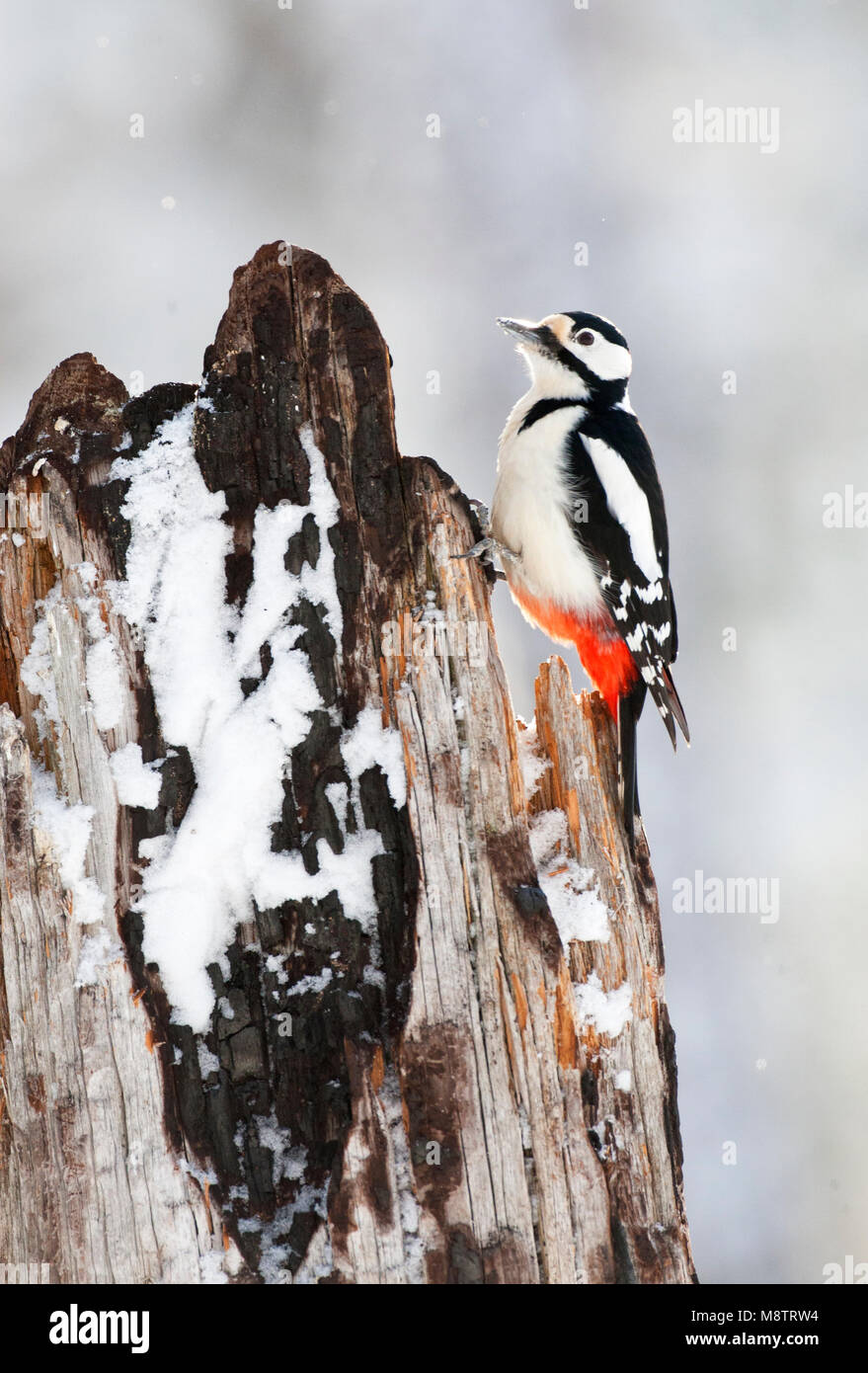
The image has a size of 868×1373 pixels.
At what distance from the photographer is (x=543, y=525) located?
333 cm

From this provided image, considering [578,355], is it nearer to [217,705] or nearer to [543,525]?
[543,525]

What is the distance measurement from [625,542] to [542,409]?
0.52 metres

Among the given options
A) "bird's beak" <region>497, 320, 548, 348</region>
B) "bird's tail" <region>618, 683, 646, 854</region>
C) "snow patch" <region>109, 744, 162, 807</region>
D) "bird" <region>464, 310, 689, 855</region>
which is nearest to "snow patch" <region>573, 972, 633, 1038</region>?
"bird's tail" <region>618, 683, 646, 854</region>

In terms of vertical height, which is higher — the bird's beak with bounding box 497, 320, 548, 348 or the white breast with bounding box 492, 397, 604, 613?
the bird's beak with bounding box 497, 320, 548, 348

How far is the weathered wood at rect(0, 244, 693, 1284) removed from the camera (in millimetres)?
2363

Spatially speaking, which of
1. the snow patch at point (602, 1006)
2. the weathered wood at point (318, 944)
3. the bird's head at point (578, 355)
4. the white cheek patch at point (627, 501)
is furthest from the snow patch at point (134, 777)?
the bird's head at point (578, 355)

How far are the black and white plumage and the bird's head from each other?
0.02 meters

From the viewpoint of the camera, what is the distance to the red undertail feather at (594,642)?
3354 mm

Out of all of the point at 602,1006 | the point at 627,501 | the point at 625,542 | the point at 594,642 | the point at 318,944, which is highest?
the point at 627,501

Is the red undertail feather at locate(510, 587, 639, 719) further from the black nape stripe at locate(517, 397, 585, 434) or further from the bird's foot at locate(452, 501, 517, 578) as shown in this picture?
the black nape stripe at locate(517, 397, 585, 434)

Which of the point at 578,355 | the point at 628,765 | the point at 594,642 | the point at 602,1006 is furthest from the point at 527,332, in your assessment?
the point at 602,1006

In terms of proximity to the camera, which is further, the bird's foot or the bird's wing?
the bird's wing
